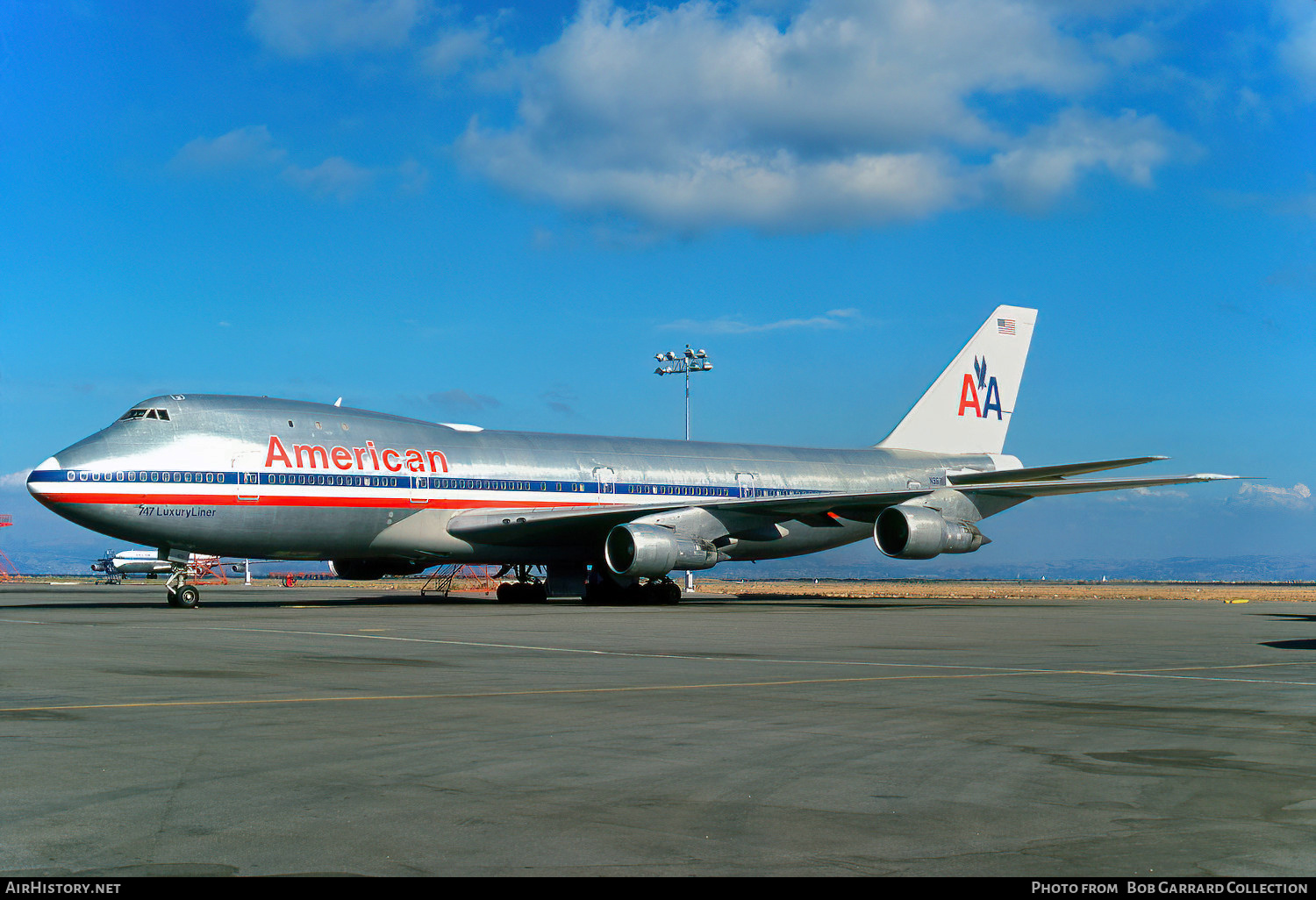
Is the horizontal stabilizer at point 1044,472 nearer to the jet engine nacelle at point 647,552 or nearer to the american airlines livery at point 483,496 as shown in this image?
the american airlines livery at point 483,496

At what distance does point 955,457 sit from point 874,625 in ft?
72.5

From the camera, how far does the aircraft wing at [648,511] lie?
33.4 meters

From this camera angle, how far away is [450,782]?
23.4 feet

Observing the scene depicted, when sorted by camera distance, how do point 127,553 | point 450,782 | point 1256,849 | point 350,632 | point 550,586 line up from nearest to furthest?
point 1256,849 → point 450,782 → point 350,632 → point 550,586 → point 127,553

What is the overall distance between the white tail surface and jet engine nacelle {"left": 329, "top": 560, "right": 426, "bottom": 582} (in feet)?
65.9

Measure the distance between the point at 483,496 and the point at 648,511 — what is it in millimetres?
4855

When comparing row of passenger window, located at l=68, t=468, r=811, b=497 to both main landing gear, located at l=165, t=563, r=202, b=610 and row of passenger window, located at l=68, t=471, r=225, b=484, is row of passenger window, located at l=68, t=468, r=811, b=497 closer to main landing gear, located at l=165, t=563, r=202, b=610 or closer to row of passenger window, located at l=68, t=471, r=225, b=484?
row of passenger window, located at l=68, t=471, r=225, b=484

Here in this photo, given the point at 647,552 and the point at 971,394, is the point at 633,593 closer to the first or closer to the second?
the point at 647,552

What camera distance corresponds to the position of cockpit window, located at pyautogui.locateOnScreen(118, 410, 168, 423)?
29.4m

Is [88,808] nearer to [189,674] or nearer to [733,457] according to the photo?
[189,674]

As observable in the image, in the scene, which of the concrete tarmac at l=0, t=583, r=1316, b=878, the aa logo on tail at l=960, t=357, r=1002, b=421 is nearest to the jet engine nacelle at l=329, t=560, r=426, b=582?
the concrete tarmac at l=0, t=583, r=1316, b=878

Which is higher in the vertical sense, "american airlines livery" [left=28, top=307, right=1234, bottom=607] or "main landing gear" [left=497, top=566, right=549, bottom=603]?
"american airlines livery" [left=28, top=307, right=1234, bottom=607]

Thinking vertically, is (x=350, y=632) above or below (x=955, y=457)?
below
